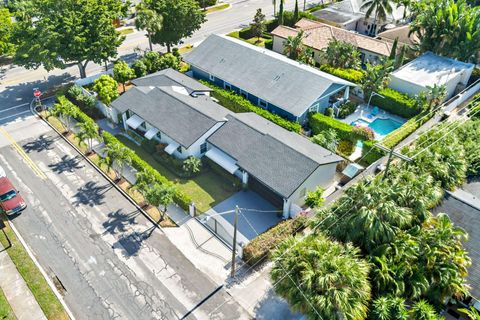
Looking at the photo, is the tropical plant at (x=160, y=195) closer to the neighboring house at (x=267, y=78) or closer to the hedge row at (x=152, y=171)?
the hedge row at (x=152, y=171)

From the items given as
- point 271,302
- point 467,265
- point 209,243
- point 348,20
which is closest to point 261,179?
point 209,243

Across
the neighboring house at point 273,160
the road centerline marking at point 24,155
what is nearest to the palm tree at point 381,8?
the neighboring house at point 273,160

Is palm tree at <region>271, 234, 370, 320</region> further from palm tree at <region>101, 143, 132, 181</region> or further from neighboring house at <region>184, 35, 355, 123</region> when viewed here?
neighboring house at <region>184, 35, 355, 123</region>

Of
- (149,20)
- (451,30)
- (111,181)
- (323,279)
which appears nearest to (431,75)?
(451,30)

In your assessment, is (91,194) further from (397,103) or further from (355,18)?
(355,18)

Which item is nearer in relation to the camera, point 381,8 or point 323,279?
point 323,279

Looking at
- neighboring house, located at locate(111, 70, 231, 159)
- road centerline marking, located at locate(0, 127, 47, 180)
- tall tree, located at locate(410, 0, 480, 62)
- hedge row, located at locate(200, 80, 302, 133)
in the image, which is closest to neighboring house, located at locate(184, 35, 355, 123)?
hedge row, located at locate(200, 80, 302, 133)
